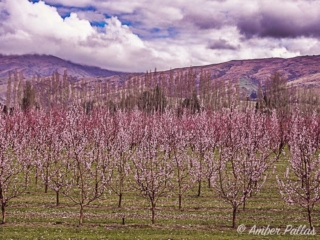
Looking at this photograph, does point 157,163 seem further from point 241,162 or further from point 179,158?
point 241,162

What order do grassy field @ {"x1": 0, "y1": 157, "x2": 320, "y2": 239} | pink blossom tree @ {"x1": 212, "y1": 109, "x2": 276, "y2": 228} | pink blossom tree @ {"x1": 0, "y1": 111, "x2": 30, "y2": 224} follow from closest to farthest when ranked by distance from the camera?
grassy field @ {"x1": 0, "y1": 157, "x2": 320, "y2": 239} < pink blossom tree @ {"x1": 0, "y1": 111, "x2": 30, "y2": 224} < pink blossom tree @ {"x1": 212, "y1": 109, "x2": 276, "y2": 228}

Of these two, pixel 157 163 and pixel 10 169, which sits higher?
pixel 157 163

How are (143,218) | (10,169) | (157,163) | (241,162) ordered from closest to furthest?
(241,162), (143,218), (10,169), (157,163)

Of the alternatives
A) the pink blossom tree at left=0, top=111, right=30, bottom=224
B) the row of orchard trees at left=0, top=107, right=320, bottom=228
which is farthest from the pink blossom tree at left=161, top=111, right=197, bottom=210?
the pink blossom tree at left=0, top=111, right=30, bottom=224

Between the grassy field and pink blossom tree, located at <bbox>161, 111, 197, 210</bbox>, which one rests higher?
pink blossom tree, located at <bbox>161, 111, 197, 210</bbox>

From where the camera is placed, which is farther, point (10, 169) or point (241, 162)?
point (10, 169)

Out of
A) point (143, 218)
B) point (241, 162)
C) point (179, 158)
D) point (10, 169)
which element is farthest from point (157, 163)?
point (10, 169)

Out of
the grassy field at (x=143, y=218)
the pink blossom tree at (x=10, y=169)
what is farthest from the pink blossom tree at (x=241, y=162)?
the pink blossom tree at (x=10, y=169)

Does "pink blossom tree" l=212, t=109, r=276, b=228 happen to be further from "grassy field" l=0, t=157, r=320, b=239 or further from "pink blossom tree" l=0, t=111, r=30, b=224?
"pink blossom tree" l=0, t=111, r=30, b=224

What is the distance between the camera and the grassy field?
882 inches

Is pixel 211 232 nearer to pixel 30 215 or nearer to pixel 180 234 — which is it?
pixel 180 234

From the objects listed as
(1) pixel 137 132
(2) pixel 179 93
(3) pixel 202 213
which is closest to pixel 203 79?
(2) pixel 179 93

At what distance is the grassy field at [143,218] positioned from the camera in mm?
22391

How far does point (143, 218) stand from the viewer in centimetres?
2708
